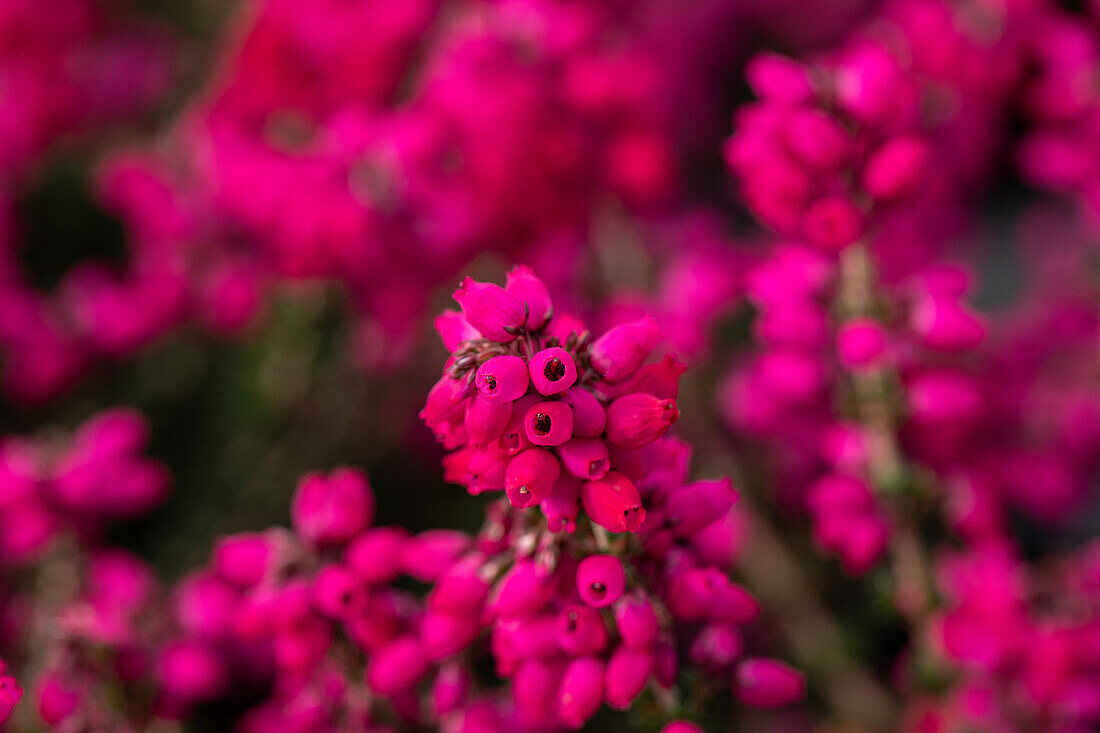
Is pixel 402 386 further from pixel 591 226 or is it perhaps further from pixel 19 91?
pixel 19 91

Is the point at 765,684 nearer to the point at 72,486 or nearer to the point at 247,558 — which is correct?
the point at 247,558

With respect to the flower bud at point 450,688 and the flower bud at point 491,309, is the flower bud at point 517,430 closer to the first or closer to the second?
the flower bud at point 491,309

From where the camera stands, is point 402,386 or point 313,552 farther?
point 402,386

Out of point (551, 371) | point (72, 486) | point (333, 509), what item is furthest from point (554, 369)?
point (72, 486)

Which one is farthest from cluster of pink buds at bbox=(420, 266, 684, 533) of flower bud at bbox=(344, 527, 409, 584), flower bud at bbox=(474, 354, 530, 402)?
flower bud at bbox=(344, 527, 409, 584)

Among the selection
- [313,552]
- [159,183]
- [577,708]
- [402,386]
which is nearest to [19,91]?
[159,183]

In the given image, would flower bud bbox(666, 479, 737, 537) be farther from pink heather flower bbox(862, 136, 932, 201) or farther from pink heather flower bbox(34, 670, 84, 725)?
pink heather flower bbox(34, 670, 84, 725)
